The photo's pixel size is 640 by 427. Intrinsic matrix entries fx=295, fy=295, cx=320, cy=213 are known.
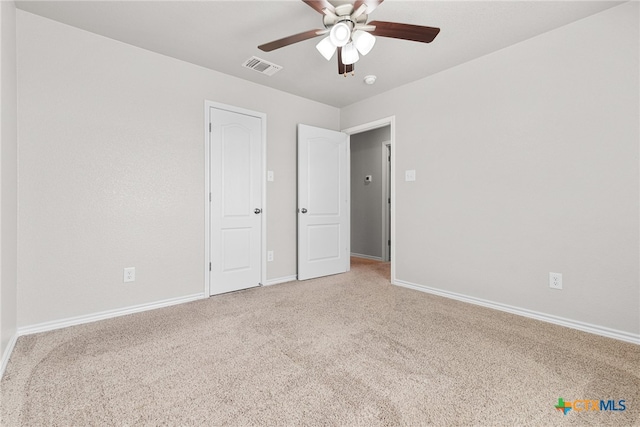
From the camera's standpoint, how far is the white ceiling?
7.08ft

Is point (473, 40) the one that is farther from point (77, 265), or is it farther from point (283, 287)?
point (77, 265)

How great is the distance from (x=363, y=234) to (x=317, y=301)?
2.84m

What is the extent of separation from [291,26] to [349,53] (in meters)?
0.60

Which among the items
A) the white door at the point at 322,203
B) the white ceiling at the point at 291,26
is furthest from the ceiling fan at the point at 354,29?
the white door at the point at 322,203

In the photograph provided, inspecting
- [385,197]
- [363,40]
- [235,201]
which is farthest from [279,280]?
[363,40]

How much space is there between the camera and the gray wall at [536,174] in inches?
84.7

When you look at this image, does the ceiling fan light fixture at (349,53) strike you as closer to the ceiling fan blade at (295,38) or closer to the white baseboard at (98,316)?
the ceiling fan blade at (295,38)

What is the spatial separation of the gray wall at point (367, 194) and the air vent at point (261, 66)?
2633 millimetres

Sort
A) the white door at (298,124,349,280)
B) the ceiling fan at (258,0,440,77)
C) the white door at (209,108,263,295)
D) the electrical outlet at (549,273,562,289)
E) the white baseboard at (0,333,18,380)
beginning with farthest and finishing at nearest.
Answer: the white door at (298,124,349,280), the white door at (209,108,263,295), the electrical outlet at (549,273,562,289), the ceiling fan at (258,0,440,77), the white baseboard at (0,333,18,380)

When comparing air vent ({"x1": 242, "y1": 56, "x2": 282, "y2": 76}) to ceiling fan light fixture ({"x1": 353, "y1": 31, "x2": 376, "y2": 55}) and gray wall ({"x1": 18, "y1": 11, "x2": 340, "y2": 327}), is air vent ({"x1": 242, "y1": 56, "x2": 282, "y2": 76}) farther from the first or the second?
ceiling fan light fixture ({"x1": 353, "y1": 31, "x2": 376, "y2": 55})

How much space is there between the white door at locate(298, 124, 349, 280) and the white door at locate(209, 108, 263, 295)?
0.60 metres

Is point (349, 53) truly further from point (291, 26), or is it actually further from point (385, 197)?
point (385, 197)

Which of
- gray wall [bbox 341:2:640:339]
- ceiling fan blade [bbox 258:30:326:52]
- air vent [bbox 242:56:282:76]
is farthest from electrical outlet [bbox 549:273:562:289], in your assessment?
air vent [bbox 242:56:282:76]

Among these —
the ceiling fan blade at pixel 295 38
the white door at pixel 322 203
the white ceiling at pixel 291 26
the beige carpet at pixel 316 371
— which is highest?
the white ceiling at pixel 291 26
